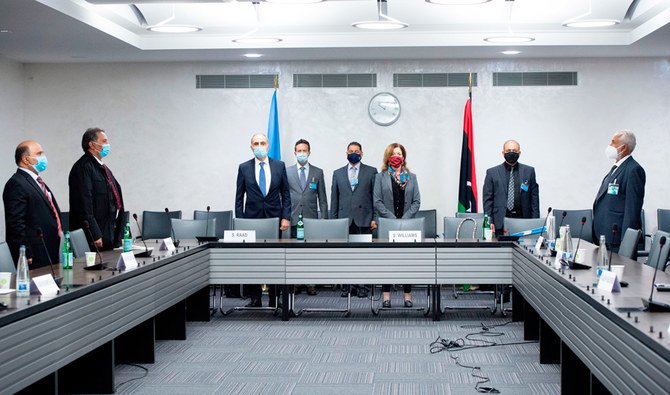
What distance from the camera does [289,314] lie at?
794 centimetres

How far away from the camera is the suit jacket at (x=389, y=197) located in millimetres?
8609

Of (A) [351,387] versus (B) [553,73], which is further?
(B) [553,73]

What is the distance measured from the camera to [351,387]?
537cm

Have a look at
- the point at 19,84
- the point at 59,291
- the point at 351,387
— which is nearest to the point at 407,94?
the point at 19,84

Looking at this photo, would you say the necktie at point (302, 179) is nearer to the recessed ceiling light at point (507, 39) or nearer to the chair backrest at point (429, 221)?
the chair backrest at point (429, 221)

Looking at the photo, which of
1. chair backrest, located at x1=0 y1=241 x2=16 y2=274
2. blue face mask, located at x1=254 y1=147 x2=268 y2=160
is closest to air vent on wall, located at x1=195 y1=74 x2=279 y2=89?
blue face mask, located at x1=254 y1=147 x2=268 y2=160

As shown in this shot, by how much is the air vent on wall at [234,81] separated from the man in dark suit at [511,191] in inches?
136

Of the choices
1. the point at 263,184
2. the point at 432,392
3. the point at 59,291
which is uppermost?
the point at 263,184

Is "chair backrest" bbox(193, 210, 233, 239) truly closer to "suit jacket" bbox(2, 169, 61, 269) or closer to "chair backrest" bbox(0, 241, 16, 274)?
"suit jacket" bbox(2, 169, 61, 269)

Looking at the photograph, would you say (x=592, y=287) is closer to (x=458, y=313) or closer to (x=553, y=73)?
(x=458, y=313)

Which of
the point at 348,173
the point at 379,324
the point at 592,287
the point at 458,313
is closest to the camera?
the point at 592,287

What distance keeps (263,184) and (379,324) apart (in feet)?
6.54

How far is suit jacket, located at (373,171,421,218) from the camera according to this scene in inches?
339

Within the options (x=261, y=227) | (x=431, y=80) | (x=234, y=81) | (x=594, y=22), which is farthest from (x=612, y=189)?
(x=234, y=81)
